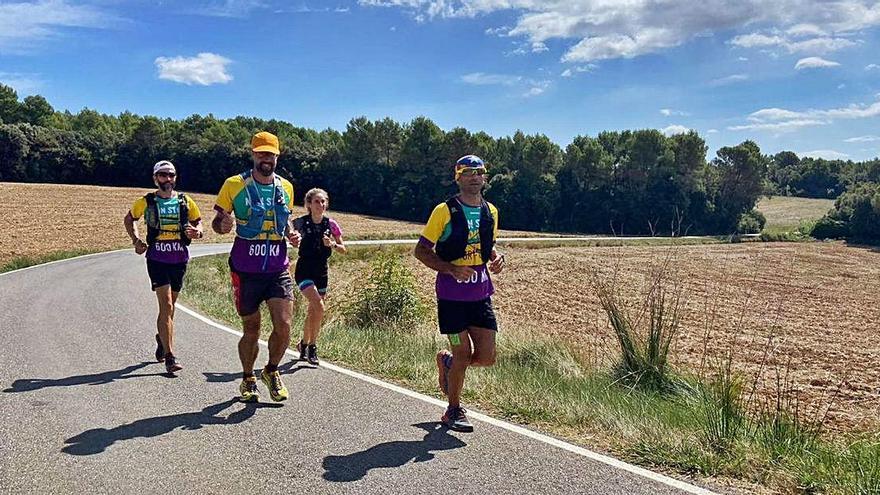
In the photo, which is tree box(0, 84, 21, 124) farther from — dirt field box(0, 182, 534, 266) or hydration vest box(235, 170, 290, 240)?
hydration vest box(235, 170, 290, 240)

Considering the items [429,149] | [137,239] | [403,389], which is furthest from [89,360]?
[429,149]

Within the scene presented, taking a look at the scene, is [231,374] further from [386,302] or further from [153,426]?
[386,302]

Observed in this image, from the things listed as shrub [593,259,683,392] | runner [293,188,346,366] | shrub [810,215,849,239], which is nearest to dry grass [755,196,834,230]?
shrub [810,215,849,239]

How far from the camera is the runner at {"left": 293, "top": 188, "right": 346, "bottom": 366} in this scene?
7473 mm

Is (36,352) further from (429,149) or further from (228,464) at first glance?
(429,149)

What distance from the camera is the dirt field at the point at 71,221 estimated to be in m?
34.7

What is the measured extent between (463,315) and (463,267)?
0.43 metres

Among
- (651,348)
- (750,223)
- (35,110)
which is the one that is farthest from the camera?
(35,110)

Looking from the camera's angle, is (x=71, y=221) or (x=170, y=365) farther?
(x=71, y=221)

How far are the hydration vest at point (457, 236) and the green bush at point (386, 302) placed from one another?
6.06m

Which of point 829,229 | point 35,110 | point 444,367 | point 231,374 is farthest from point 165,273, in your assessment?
point 35,110

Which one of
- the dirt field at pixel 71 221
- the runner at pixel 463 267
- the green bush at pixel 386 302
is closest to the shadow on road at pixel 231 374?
the runner at pixel 463 267

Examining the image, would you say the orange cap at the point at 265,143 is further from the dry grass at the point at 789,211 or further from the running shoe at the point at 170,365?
the dry grass at the point at 789,211

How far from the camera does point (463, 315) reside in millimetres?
5152
